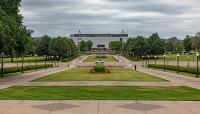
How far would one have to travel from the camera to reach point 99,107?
18328 millimetres

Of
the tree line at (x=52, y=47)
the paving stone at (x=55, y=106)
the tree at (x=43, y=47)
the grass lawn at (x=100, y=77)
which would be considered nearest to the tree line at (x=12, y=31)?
the grass lawn at (x=100, y=77)

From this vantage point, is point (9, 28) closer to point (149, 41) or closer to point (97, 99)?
point (97, 99)

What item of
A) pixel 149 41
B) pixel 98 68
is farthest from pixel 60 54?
pixel 98 68

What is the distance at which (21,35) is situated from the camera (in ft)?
149

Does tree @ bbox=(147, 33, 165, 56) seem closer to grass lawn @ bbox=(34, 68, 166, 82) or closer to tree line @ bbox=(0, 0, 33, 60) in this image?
grass lawn @ bbox=(34, 68, 166, 82)

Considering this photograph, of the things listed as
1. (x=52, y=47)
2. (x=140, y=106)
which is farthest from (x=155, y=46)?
(x=140, y=106)

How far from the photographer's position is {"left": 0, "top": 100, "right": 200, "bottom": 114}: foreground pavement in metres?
17.1

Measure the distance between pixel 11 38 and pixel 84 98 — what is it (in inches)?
838

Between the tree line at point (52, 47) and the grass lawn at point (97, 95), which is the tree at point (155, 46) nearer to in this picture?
the tree line at point (52, 47)

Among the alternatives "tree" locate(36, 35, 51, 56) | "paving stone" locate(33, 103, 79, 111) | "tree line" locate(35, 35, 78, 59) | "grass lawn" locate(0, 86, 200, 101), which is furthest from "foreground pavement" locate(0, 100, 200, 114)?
"tree" locate(36, 35, 51, 56)

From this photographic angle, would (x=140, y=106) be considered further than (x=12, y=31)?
No

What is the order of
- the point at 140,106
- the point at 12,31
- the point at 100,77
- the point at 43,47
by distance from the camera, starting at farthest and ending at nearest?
the point at 43,47, the point at 100,77, the point at 12,31, the point at 140,106

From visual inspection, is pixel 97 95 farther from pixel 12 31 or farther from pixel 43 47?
pixel 43 47

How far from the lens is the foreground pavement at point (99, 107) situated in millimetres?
17109
